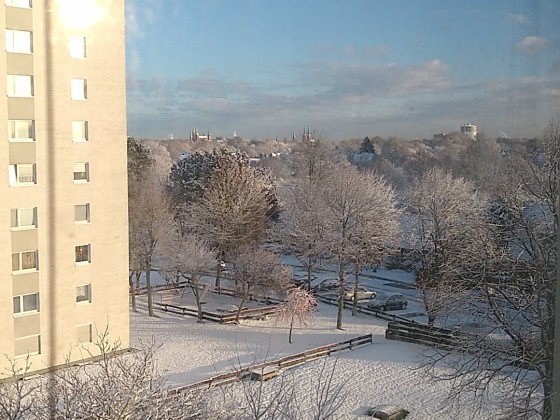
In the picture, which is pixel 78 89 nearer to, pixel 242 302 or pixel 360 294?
pixel 242 302

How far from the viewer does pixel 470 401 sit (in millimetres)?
2287

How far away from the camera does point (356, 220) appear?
4527 mm

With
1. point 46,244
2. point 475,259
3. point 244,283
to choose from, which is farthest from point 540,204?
point 244,283

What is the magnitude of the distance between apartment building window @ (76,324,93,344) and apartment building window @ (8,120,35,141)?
0.75 metres

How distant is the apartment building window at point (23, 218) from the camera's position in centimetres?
201

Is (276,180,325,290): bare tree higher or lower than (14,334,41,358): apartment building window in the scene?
higher

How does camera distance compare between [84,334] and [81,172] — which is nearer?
[81,172]

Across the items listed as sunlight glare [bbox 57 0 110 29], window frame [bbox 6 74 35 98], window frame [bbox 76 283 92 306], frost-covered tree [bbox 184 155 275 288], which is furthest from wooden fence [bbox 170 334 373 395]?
frost-covered tree [bbox 184 155 275 288]

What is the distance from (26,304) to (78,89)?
0.78m

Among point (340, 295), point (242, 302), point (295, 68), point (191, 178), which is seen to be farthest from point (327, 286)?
point (295, 68)

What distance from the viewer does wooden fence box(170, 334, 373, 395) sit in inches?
86.4

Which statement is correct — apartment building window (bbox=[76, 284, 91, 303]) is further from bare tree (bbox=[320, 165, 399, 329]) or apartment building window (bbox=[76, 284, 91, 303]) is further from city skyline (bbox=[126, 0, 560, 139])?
bare tree (bbox=[320, 165, 399, 329])

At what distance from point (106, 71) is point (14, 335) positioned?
995 mm

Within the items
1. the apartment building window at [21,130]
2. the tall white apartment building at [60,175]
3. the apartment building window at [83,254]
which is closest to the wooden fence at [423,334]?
the tall white apartment building at [60,175]
